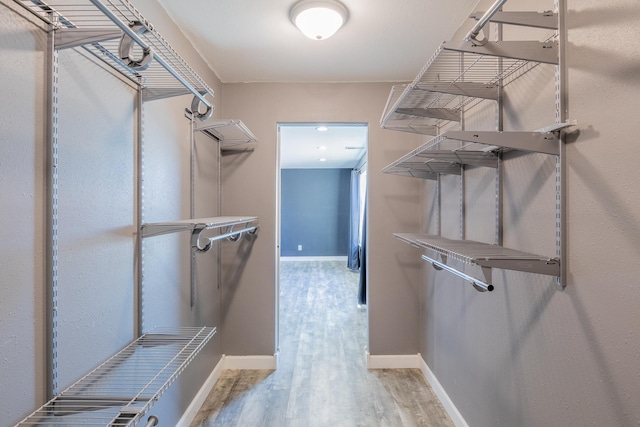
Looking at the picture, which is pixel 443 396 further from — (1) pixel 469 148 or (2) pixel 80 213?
(2) pixel 80 213

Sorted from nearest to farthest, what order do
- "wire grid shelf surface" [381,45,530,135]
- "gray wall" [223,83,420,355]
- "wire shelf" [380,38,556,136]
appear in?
"wire shelf" [380,38,556,136], "wire grid shelf surface" [381,45,530,135], "gray wall" [223,83,420,355]

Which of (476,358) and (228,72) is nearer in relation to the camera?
(476,358)

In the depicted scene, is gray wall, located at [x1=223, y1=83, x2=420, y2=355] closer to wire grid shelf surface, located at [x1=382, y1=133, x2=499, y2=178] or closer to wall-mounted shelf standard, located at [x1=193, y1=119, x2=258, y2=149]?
wall-mounted shelf standard, located at [x1=193, y1=119, x2=258, y2=149]

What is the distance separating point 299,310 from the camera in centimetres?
393

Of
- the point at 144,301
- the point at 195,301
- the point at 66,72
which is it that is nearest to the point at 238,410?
the point at 195,301

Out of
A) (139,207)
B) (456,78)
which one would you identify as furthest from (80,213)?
(456,78)

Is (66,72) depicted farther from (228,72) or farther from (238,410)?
(238,410)

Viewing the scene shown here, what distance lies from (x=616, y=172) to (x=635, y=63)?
0.81ft

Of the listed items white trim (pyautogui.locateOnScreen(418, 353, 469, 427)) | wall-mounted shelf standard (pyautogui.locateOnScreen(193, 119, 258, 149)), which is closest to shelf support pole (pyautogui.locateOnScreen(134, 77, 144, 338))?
wall-mounted shelf standard (pyautogui.locateOnScreen(193, 119, 258, 149))

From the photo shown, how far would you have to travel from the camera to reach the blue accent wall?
7.53 metres

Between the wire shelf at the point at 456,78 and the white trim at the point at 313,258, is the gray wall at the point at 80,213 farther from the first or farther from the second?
the white trim at the point at 313,258

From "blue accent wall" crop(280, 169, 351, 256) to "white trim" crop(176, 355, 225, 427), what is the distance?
5213 millimetres

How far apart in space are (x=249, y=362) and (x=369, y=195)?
1557 millimetres

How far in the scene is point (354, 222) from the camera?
22.5 feet
